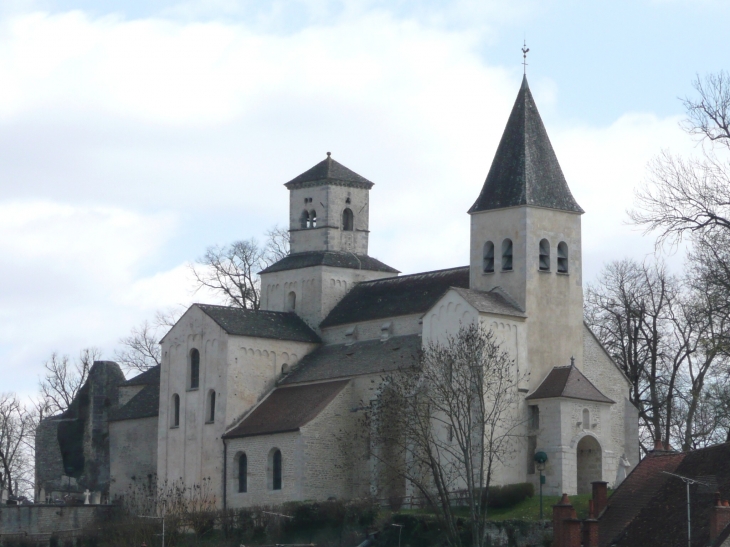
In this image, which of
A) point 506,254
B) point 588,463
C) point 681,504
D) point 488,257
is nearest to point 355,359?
point 488,257

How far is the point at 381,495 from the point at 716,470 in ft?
68.3

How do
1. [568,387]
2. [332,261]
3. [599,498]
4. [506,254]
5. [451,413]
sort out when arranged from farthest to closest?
[332,261]
[506,254]
[568,387]
[451,413]
[599,498]

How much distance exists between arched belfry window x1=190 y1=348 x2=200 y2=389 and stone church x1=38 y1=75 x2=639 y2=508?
0.08 metres

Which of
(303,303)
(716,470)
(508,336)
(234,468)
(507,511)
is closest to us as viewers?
(716,470)

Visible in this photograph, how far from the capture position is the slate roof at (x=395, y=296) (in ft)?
235

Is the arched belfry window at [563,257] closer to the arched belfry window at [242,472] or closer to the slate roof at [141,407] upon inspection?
the arched belfry window at [242,472]

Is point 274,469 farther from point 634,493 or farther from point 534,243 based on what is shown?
point 634,493

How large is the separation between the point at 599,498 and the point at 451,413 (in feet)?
19.9

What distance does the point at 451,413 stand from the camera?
56.6 meters

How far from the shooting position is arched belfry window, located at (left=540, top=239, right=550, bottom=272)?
67188mm

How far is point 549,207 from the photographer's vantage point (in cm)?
6744

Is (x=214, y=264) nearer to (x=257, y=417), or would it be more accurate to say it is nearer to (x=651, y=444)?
(x=257, y=417)

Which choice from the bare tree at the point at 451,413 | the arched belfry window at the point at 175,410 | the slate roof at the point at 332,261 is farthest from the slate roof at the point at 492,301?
the arched belfry window at the point at 175,410

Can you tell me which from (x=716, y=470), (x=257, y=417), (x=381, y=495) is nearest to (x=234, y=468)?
(x=257, y=417)
